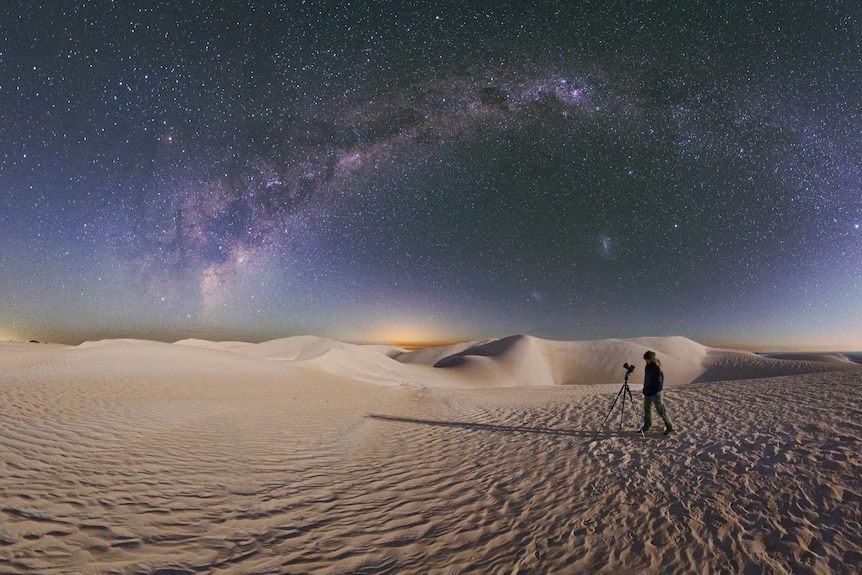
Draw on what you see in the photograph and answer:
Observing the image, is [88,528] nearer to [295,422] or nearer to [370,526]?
[370,526]

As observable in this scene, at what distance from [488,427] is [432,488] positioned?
17.4ft

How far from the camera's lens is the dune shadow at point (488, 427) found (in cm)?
965

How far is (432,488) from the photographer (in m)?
6.25

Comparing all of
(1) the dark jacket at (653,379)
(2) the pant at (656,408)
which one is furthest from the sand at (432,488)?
(1) the dark jacket at (653,379)

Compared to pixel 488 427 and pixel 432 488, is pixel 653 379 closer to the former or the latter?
pixel 488 427

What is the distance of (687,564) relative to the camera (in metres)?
3.76

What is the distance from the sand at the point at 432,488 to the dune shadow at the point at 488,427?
10 cm

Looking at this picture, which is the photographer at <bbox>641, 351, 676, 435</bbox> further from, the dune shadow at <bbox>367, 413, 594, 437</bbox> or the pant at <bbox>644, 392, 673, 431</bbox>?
the dune shadow at <bbox>367, 413, 594, 437</bbox>

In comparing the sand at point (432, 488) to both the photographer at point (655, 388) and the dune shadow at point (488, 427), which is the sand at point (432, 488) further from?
the photographer at point (655, 388)

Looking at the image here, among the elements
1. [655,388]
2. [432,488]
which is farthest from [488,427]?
[432,488]

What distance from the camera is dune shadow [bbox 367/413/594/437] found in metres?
9.65

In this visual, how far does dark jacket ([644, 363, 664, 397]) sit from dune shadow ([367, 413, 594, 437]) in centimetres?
194

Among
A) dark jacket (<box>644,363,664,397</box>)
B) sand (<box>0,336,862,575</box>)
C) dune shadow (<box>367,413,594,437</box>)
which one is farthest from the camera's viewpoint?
dune shadow (<box>367,413,594,437</box>)

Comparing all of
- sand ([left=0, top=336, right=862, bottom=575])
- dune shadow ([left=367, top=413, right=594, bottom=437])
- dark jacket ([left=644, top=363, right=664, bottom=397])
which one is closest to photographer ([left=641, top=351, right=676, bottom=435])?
dark jacket ([left=644, top=363, right=664, bottom=397])
